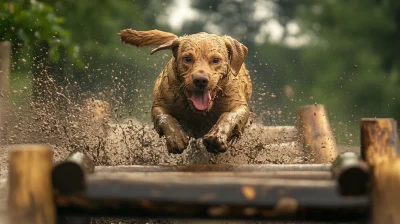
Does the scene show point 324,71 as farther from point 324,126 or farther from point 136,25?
point 324,126

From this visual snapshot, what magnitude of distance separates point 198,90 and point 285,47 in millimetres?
19434

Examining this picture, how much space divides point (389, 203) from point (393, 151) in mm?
430

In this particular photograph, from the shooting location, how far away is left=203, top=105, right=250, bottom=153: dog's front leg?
3812 millimetres

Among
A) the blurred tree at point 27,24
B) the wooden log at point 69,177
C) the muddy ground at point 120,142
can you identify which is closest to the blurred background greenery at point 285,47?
Result: the blurred tree at point 27,24

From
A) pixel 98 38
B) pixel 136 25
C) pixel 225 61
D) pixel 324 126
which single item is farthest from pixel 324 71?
pixel 225 61

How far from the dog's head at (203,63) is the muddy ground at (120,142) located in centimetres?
92

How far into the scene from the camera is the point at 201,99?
163 inches

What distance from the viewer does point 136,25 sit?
19.5m

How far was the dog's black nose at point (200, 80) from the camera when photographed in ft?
13.2

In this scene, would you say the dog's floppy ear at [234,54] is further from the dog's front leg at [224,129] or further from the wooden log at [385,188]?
the wooden log at [385,188]

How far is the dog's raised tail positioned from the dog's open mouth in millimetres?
837

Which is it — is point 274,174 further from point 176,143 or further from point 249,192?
point 176,143

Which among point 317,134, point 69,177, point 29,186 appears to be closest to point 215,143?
point 69,177

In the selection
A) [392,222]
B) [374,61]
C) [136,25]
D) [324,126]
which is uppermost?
[136,25]
